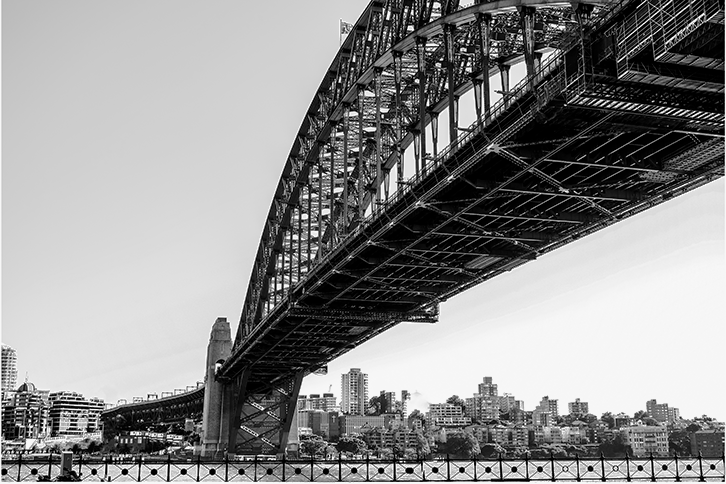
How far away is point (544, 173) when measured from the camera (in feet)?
99.6

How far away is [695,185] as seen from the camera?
33062 mm

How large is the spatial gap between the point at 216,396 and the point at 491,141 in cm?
8013

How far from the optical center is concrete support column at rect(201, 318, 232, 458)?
101 meters

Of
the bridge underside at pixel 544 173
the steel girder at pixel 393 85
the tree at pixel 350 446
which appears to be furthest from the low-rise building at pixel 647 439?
the bridge underside at pixel 544 173

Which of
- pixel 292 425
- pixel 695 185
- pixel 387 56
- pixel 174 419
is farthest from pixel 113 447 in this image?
pixel 695 185

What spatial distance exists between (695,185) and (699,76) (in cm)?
1124

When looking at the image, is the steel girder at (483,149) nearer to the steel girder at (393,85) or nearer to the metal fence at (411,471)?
the steel girder at (393,85)

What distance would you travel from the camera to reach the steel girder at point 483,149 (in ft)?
80.8

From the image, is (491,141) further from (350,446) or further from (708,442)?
(350,446)

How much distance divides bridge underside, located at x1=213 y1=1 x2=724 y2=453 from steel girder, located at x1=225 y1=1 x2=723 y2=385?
0.26 feet

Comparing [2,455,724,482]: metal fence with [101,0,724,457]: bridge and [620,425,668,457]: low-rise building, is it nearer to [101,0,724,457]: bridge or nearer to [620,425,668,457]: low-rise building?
[101,0,724,457]: bridge

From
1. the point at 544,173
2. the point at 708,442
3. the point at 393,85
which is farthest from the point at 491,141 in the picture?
the point at 708,442

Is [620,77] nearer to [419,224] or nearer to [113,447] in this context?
[419,224]

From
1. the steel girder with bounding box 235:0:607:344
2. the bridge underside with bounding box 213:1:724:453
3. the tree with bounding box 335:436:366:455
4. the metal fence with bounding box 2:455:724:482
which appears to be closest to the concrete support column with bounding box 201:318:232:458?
the metal fence with bounding box 2:455:724:482
